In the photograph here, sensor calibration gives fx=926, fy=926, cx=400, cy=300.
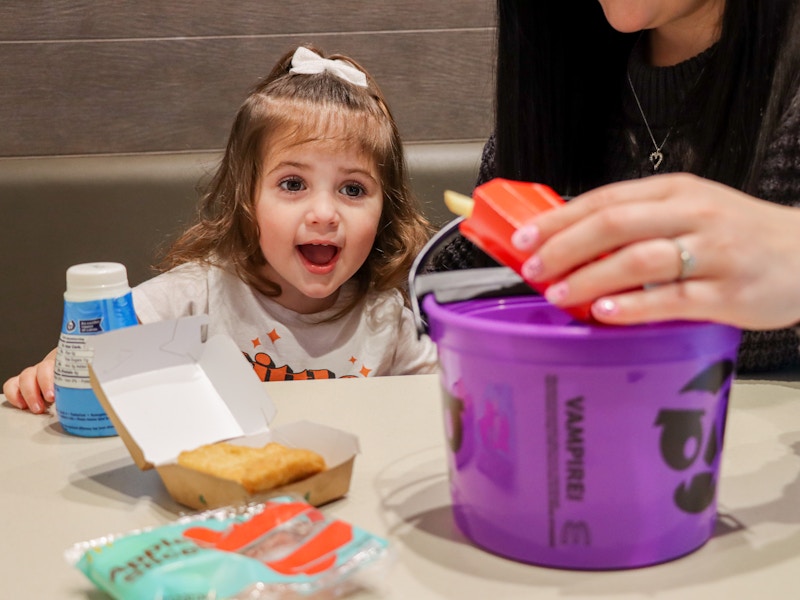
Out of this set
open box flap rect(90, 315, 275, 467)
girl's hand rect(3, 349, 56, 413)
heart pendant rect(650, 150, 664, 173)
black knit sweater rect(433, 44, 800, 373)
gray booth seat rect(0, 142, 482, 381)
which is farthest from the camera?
gray booth seat rect(0, 142, 482, 381)

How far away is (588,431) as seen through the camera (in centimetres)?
54

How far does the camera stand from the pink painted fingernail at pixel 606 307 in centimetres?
51

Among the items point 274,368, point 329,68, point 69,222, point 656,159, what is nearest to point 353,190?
point 329,68

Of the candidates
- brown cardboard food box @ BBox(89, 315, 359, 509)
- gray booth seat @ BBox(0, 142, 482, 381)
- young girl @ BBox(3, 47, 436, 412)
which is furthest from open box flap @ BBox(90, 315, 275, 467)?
gray booth seat @ BBox(0, 142, 482, 381)

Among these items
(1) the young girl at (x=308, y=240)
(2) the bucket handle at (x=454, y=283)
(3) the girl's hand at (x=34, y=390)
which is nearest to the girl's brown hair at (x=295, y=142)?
(1) the young girl at (x=308, y=240)

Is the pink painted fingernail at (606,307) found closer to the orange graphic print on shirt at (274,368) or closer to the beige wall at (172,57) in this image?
the orange graphic print on shirt at (274,368)

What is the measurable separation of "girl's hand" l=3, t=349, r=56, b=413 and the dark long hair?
726 millimetres

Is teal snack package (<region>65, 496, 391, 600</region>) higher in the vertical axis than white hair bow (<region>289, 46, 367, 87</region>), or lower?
lower

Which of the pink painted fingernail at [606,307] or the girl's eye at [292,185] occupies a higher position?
the pink painted fingernail at [606,307]

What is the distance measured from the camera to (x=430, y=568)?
0.58 meters

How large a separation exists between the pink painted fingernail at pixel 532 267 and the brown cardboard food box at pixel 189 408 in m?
0.22

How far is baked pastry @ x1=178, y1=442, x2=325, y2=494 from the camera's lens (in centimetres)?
65

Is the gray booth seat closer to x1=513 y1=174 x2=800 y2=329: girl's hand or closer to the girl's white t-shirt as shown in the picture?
the girl's white t-shirt

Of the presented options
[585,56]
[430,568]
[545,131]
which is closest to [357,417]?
[430,568]
